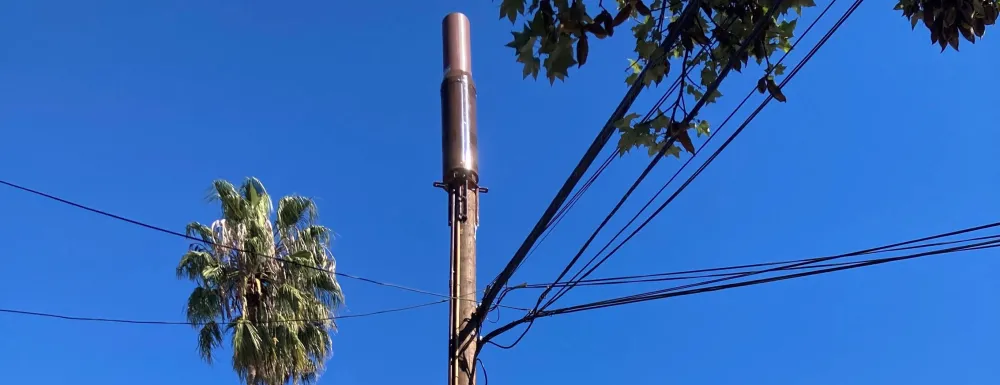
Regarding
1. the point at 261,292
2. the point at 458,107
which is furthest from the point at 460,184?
the point at 261,292

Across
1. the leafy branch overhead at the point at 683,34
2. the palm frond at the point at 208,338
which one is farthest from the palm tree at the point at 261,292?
the leafy branch overhead at the point at 683,34

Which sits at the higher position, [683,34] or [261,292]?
[261,292]

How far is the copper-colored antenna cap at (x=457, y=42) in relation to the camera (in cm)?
910

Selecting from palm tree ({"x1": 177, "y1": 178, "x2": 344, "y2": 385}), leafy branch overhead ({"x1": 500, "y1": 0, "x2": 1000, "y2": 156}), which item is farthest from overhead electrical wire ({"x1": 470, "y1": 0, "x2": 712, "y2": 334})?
palm tree ({"x1": 177, "y1": 178, "x2": 344, "y2": 385})

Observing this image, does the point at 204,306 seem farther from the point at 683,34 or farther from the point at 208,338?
the point at 683,34

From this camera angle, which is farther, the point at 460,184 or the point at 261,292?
the point at 261,292

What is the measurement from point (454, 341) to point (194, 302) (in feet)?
28.0

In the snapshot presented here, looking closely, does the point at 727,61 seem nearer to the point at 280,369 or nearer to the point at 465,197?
the point at 465,197

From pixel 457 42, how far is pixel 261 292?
24.3 ft

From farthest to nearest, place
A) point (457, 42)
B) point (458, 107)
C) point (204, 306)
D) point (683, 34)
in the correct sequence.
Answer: point (204, 306) → point (457, 42) → point (458, 107) → point (683, 34)

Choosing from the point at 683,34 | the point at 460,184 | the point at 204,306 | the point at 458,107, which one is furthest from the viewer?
the point at 204,306

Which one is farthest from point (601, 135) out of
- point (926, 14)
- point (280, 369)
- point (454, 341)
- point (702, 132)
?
point (280, 369)

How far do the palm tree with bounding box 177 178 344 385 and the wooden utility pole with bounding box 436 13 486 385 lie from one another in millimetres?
6105

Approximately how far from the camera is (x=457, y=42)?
9188mm
